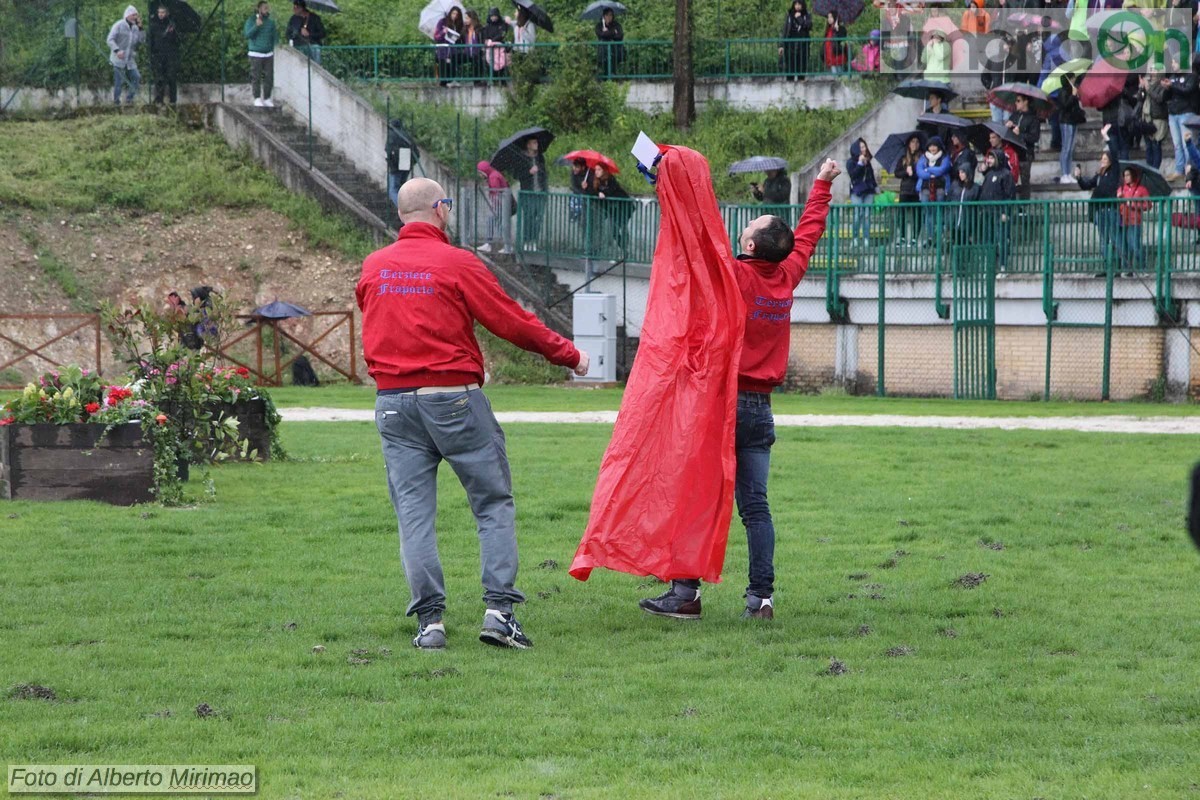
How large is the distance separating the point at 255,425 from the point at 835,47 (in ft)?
81.3

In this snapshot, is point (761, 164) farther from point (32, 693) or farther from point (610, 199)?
point (32, 693)

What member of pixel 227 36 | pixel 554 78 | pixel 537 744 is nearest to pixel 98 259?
pixel 227 36

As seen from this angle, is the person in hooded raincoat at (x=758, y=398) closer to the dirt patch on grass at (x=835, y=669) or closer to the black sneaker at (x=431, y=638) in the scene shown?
the dirt patch on grass at (x=835, y=669)

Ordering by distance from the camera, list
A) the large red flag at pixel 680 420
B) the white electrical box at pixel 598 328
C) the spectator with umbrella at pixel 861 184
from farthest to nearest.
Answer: the white electrical box at pixel 598 328
the spectator with umbrella at pixel 861 184
the large red flag at pixel 680 420

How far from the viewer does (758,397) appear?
8.70 metres

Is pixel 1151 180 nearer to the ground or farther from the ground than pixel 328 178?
nearer to the ground

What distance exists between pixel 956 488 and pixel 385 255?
22.9 ft

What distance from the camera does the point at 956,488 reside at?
13.7 m

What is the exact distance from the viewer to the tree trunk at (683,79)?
1437 inches

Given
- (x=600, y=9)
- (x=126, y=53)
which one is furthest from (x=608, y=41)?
(x=126, y=53)

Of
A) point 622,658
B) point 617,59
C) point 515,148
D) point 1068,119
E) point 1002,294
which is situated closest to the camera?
point 622,658

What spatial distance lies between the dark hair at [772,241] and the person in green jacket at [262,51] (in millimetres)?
29300

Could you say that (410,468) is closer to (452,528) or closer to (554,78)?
(452,528)

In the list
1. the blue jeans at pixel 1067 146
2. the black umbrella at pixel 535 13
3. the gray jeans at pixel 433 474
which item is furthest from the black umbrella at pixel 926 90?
the gray jeans at pixel 433 474
